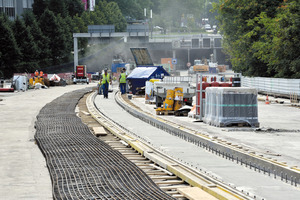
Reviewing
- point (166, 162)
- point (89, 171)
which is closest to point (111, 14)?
point (166, 162)

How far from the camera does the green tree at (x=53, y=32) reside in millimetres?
96188

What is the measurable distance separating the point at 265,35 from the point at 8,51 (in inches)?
1499

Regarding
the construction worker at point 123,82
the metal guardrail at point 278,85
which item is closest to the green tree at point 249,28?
the metal guardrail at point 278,85

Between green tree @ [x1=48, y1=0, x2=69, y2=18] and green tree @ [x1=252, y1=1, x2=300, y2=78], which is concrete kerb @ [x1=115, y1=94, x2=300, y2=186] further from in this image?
green tree @ [x1=48, y1=0, x2=69, y2=18]

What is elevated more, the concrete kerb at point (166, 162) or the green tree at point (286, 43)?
the green tree at point (286, 43)

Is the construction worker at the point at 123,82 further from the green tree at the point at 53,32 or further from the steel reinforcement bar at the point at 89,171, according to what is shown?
the green tree at the point at 53,32

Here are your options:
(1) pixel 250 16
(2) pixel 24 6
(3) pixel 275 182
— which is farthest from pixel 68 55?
(3) pixel 275 182

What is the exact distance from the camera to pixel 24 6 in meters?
114

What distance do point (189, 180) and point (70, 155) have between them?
4.21m

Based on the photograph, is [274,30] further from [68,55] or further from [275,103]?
[68,55]

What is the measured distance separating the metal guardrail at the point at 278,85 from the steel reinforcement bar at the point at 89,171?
22.8m

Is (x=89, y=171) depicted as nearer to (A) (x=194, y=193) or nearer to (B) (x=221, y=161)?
(A) (x=194, y=193)

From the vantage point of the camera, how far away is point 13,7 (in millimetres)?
109188

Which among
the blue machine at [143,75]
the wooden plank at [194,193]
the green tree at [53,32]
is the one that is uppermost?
the green tree at [53,32]
